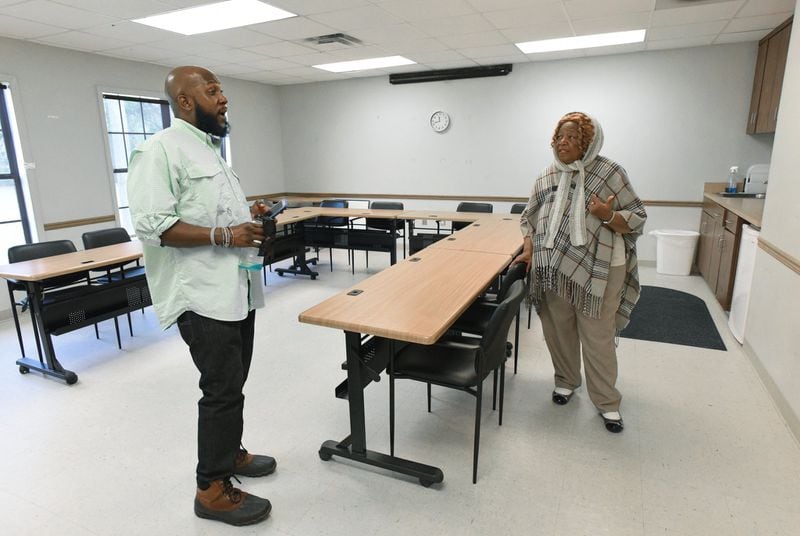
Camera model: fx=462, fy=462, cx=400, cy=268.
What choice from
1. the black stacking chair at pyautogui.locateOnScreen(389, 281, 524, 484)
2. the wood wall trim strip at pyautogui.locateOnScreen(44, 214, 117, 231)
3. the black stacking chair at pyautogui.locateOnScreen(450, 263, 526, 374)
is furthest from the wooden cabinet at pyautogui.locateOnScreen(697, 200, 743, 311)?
the wood wall trim strip at pyautogui.locateOnScreen(44, 214, 117, 231)

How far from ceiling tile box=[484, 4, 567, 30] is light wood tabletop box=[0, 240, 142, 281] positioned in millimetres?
3598

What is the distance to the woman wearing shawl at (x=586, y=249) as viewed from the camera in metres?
2.18

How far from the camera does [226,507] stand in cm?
181

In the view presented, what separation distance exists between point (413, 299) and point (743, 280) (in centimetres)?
285

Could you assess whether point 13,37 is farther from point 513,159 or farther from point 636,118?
point 636,118

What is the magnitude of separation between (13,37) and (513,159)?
5763 mm

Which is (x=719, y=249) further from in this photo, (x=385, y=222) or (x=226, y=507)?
(x=226, y=507)

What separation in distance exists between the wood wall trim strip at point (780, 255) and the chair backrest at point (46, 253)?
4589 mm

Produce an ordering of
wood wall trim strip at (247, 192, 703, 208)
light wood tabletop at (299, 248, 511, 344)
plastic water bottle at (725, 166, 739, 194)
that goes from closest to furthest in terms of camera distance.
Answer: light wood tabletop at (299, 248, 511, 344)
plastic water bottle at (725, 166, 739, 194)
wood wall trim strip at (247, 192, 703, 208)

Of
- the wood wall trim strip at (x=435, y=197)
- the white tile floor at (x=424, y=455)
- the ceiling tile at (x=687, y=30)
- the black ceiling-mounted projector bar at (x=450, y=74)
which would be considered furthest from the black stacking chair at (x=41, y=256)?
the ceiling tile at (x=687, y=30)

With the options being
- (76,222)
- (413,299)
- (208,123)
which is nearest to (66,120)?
(76,222)

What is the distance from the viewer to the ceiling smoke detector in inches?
184

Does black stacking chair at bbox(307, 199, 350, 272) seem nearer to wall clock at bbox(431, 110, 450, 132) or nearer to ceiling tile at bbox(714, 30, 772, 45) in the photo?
wall clock at bbox(431, 110, 450, 132)

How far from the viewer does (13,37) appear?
437 centimetres
